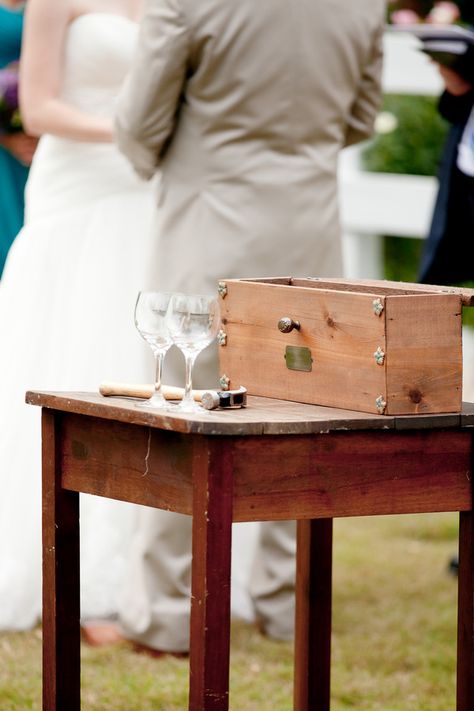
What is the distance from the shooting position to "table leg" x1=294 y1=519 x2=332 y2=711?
300 cm

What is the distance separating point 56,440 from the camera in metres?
2.70

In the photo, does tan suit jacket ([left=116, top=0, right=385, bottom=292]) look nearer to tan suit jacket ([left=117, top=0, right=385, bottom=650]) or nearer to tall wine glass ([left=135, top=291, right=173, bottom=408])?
tan suit jacket ([left=117, top=0, right=385, bottom=650])

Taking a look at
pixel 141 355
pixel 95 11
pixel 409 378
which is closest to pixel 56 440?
pixel 409 378

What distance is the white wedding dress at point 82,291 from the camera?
13.8 ft

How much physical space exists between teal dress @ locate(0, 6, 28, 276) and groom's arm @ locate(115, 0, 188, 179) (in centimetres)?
179

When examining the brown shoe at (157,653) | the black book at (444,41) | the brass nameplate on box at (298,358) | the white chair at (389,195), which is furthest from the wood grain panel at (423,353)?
the white chair at (389,195)

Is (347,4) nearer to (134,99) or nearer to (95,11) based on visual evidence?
(134,99)

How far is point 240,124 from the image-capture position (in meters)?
3.74

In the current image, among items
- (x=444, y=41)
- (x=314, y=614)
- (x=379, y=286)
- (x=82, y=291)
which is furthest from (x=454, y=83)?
(x=314, y=614)

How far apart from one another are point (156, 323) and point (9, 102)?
2.91 meters

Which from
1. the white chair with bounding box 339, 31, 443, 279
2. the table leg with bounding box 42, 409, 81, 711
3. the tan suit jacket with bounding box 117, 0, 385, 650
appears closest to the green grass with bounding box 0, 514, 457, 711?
the tan suit jacket with bounding box 117, 0, 385, 650

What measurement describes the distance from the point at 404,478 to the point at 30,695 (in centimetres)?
141

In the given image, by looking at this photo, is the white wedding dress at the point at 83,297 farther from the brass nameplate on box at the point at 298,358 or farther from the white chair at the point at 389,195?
the white chair at the point at 389,195

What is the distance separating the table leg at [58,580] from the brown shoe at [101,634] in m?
1.24
